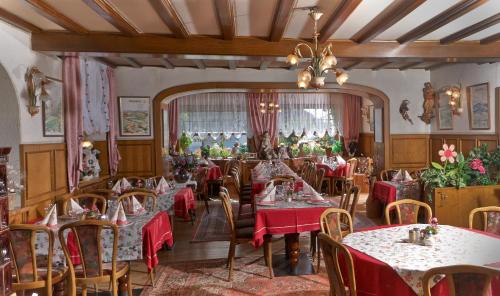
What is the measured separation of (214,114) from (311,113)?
3.19 metres

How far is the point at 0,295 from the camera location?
7.07 feet

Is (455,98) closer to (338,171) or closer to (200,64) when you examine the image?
(338,171)

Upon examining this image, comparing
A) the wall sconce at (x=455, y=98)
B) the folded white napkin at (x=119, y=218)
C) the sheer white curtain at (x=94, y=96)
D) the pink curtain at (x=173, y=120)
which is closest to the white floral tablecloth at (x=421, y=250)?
the folded white napkin at (x=119, y=218)

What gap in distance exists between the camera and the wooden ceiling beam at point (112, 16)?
3.88m

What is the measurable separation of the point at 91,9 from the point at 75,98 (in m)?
→ 1.91

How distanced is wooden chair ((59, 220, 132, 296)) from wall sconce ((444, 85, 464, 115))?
23.7 feet

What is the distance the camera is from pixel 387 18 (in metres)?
4.52

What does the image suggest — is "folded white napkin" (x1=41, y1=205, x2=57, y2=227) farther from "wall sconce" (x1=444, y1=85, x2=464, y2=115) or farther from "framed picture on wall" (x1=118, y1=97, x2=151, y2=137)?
"wall sconce" (x1=444, y1=85, x2=464, y2=115)

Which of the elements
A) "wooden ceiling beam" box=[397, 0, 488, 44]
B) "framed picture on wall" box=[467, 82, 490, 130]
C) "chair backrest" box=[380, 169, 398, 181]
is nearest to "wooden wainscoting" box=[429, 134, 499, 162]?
"framed picture on wall" box=[467, 82, 490, 130]

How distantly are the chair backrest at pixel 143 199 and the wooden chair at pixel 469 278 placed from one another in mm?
3154

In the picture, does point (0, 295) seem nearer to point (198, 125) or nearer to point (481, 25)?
point (481, 25)

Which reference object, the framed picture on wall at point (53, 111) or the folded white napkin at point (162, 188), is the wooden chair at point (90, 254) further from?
the framed picture on wall at point (53, 111)

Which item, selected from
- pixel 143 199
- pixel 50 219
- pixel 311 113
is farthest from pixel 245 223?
pixel 311 113

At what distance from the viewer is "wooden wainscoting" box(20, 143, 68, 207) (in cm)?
457
